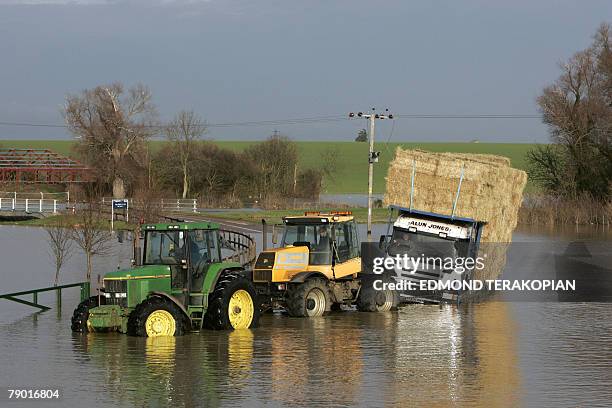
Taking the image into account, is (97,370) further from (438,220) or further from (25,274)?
(25,274)

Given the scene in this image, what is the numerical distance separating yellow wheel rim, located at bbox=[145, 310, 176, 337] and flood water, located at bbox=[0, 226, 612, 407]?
0.24m

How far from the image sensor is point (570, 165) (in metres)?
86.6

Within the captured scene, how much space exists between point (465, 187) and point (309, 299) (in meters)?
5.14

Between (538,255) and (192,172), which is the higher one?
(192,172)

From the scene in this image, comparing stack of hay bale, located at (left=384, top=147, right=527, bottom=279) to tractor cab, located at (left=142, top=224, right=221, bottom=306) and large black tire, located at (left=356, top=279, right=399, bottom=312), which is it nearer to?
large black tire, located at (left=356, top=279, right=399, bottom=312)

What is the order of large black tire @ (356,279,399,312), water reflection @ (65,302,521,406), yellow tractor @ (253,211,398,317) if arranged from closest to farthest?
water reflection @ (65,302,521,406), yellow tractor @ (253,211,398,317), large black tire @ (356,279,399,312)

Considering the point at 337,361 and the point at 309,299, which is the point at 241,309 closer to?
the point at 309,299

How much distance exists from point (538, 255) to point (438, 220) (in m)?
23.8

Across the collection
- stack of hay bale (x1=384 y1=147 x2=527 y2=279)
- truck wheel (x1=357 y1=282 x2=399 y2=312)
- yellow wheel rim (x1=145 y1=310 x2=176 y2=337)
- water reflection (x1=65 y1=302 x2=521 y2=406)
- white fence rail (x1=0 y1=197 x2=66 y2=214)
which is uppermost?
white fence rail (x1=0 y1=197 x2=66 y2=214)

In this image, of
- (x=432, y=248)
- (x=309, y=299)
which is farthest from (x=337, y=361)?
(x=432, y=248)

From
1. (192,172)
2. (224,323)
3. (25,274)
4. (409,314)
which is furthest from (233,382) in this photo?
(192,172)

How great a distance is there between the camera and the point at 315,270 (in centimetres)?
2605

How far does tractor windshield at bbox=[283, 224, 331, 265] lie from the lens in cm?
2612

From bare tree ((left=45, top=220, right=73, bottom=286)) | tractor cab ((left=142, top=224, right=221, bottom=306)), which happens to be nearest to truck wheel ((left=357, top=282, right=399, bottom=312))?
tractor cab ((left=142, top=224, right=221, bottom=306))
